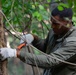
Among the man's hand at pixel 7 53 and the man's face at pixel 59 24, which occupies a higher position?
the man's face at pixel 59 24

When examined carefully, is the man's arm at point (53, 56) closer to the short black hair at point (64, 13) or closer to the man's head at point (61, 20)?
the man's head at point (61, 20)

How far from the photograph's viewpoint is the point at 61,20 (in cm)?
399

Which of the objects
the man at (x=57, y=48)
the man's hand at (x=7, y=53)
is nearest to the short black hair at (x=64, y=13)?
the man at (x=57, y=48)

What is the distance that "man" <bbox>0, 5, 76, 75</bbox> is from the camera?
3568 mm

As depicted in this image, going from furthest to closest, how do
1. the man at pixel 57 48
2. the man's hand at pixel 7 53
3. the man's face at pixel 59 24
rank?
the man's face at pixel 59 24 < the man at pixel 57 48 < the man's hand at pixel 7 53

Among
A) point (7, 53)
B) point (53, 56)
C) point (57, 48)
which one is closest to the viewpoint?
point (7, 53)

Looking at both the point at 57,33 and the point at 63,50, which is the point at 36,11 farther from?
the point at 63,50

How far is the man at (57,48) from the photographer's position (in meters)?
3.57

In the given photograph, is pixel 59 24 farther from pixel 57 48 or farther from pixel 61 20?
pixel 57 48

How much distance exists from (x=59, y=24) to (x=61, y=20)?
0.08 metres

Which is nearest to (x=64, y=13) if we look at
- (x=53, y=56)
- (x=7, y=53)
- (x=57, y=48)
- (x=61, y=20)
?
(x=61, y=20)

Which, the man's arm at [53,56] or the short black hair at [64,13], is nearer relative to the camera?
the man's arm at [53,56]

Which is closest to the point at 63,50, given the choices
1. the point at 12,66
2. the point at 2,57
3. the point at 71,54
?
the point at 71,54

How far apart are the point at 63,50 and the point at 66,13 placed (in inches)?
22.6
